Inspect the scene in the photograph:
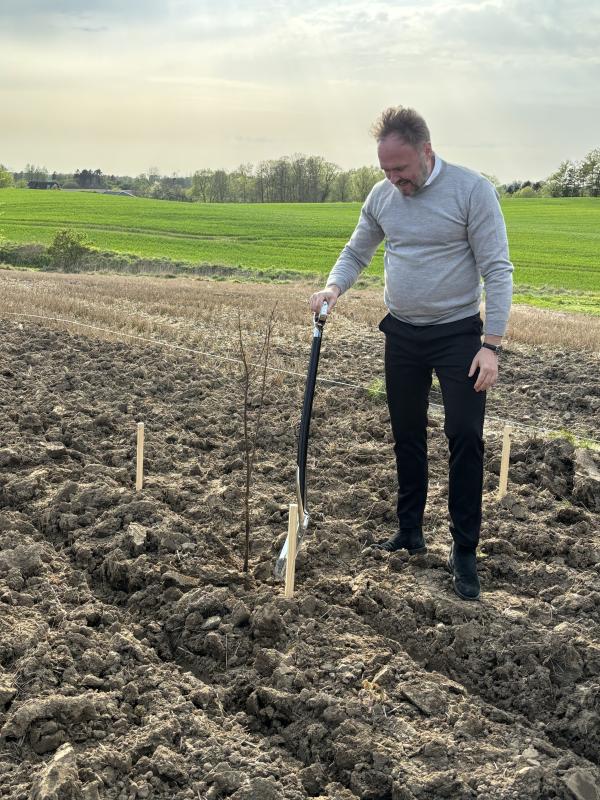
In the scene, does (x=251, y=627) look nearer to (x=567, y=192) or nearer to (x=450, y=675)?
(x=450, y=675)

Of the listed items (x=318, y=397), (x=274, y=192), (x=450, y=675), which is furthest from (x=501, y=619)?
(x=274, y=192)

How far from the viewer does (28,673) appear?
308 cm

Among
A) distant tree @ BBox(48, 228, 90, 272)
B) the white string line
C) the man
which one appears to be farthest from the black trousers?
distant tree @ BBox(48, 228, 90, 272)

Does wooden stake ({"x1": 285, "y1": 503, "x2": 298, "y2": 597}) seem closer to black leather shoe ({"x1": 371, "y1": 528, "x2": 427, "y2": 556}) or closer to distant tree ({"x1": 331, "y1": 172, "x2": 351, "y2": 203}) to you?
black leather shoe ({"x1": 371, "y1": 528, "x2": 427, "y2": 556})

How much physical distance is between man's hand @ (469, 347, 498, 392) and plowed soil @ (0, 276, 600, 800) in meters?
1.00

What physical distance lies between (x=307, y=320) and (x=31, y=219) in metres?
39.4

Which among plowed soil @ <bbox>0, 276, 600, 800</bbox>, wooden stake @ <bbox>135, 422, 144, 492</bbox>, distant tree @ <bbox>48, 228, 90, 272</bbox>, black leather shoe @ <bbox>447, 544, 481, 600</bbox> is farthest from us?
distant tree @ <bbox>48, 228, 90, 272</bbox>

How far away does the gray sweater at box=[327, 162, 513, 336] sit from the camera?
3525 millimetres

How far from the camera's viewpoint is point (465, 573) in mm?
3811

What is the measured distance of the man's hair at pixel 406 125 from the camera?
3410 mm

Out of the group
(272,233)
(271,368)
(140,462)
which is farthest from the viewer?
(272,233)

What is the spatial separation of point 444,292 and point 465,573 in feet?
4.23

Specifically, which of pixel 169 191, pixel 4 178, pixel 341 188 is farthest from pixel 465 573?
pixel 169 191

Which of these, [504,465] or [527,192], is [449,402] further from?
[527,192]
